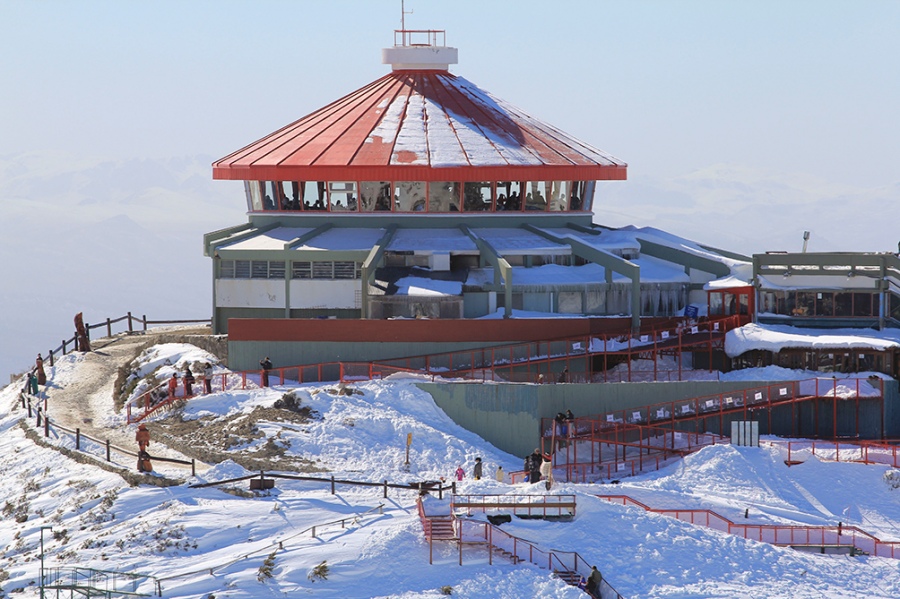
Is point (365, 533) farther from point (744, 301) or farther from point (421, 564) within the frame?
point (744, 301)

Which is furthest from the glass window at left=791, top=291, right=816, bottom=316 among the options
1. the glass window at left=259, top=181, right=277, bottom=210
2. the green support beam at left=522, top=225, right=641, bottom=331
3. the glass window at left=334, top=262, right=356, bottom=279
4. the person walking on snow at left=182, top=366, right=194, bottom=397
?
the glass window at left=259, top=181, right=277, bottom=210

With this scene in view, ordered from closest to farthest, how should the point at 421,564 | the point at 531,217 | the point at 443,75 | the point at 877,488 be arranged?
the point at 421,564
the point at 877,488
the point at 531,217
the point at 443,75

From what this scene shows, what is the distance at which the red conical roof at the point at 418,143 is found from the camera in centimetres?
6838

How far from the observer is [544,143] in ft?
237

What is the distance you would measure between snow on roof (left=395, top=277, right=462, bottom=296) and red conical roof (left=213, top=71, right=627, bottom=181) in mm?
5283

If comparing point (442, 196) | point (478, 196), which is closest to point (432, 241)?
point (442, 196)

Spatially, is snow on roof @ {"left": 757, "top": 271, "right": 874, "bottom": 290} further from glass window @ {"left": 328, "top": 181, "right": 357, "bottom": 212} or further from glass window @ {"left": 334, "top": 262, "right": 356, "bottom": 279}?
glass window @ {"left": 328, "top": 181, "right": 357, "bottom": 212}

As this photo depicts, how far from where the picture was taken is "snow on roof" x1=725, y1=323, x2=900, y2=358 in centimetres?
5928

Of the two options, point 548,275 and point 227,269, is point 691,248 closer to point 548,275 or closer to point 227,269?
point 548,275

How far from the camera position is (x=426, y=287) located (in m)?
63.5

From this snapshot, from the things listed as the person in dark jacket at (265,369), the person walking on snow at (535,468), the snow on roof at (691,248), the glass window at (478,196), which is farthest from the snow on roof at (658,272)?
the person walking on snow at (535,468)

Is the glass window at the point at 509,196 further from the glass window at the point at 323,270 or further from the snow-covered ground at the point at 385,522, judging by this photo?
the snow-covered ground at the point at 385,522

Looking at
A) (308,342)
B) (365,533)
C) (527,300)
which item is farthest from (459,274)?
(365,533)

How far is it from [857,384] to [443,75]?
25.6 metres
